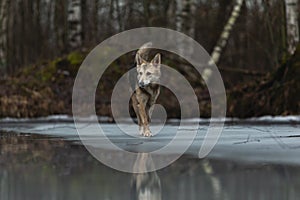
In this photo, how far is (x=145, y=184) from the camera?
4270 millimetres

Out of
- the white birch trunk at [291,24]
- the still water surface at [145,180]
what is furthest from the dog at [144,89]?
the white birch trunk at [291,24]

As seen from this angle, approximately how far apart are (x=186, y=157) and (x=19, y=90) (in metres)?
10.7

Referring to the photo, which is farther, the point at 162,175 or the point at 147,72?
the point at 147,72

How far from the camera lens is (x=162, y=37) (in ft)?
67.7

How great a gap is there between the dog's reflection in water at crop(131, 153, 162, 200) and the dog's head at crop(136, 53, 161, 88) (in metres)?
3.41

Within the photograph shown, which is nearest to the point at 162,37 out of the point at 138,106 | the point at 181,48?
the point at 181,48

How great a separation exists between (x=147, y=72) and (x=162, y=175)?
444cm

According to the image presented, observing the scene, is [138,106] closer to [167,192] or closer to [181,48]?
[167,192]

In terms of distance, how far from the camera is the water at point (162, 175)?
12.7ft

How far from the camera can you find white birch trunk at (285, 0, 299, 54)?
14130 mm

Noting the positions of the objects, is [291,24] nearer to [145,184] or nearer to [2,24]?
[145,184]

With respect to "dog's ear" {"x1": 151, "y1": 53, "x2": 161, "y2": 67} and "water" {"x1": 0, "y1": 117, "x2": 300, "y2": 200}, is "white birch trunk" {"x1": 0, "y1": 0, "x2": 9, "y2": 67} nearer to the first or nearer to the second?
"dog's ear" {"x1": 151, "y1": 53, "x2": 161, "y2": 67}

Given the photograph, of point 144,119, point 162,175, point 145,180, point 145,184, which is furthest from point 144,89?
point 145,184

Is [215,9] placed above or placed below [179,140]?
above
